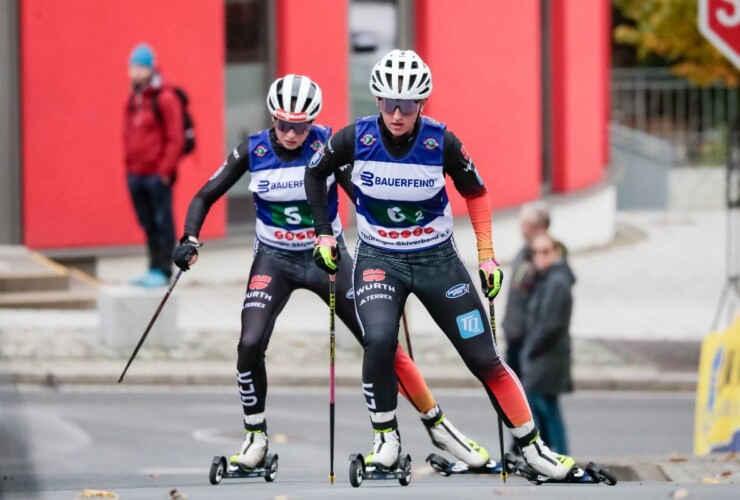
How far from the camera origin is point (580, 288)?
23203 millimetres

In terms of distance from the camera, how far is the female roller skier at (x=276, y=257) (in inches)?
330

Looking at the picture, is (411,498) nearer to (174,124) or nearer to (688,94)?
(174,124)

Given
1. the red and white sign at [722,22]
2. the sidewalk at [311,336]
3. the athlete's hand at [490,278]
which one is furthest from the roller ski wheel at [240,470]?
the sidewalk at [311,336]

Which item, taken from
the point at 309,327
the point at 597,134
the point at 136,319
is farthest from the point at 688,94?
the point at 136,319

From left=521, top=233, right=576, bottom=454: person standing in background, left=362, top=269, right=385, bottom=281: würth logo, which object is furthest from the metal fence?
left=362, top=269, right=385, bottom=281: würth logo

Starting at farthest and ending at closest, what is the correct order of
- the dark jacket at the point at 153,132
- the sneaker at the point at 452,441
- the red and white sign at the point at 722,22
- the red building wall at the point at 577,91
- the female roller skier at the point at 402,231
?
1. the red building wall at the point at 577,91
2. the dark jacket at the point at 153,132
3. the red and white sign at the point at 722,22
4. the sneaker at the point at 452,441
5. the female roller skier at the point at 402,231

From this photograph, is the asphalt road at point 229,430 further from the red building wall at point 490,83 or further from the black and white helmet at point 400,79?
the red building wall at point 490,83

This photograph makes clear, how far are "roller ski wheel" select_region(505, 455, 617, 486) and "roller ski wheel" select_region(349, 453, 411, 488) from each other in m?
0.63

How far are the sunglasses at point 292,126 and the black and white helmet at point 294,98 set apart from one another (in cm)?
6

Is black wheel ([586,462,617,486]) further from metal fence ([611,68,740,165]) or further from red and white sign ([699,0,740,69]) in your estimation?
metal fence ([611,68,740,165])

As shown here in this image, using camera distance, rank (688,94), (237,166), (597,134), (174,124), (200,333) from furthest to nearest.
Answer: (688,94)
(597,134)
(200,333)
(174,124)
(237,166)

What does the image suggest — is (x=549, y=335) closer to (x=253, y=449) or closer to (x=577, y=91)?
(x=253, y=449)

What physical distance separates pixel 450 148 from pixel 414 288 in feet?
2.37

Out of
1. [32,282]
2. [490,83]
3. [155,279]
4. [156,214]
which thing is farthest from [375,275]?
[490,83]
